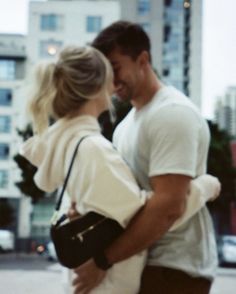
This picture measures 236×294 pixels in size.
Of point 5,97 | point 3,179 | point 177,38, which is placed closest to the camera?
point 3,179

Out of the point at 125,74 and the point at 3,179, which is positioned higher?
the point at 125,74

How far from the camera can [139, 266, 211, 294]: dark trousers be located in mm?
1771

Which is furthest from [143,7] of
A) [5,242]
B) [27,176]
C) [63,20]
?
[27,176]

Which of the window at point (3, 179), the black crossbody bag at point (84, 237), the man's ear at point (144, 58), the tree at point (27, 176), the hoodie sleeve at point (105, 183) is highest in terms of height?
the man's ear at point (144, 58)

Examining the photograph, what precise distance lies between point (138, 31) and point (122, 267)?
69 centimetres

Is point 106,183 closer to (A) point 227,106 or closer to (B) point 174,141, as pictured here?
(B) point 174,141

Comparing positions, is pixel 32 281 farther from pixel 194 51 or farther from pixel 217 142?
pixel 194 51

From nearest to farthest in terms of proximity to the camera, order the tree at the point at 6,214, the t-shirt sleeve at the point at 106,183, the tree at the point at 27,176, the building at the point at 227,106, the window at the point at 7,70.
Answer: the t-shirt sleeve at the point at 106,183
the tree at the point at 27,176
the tree at the point at 6,214
the window at the point at 7,70
the building at the point at 227,106

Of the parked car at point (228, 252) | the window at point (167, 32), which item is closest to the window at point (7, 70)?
the window at point (167, 32)

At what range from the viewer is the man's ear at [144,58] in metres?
1.97

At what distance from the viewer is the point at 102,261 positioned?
1670 millimetres

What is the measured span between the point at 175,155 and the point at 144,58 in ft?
1.37

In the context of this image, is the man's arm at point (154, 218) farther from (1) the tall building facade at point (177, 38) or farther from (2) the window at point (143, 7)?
(2) the window at point (143, 7)

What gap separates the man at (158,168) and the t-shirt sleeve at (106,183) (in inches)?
1.8
